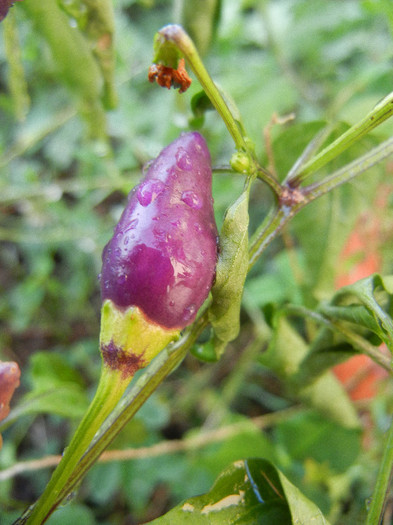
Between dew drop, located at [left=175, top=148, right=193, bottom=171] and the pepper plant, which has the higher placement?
dew drop, located at [left=175, top=148, right=193, bottom=171]

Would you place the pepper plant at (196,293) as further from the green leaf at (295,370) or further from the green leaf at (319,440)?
the green leaf at (319,440)

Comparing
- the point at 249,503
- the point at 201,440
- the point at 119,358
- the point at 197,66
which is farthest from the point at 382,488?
the point at 201,440

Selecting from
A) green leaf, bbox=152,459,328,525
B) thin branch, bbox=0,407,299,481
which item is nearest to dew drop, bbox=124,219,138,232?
green leaf, bbox=152,459,328,525

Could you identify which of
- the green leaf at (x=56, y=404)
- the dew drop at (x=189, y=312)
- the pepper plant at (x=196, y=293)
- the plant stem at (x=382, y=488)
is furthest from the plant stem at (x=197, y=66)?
the green leaf at (x=56, y=404)

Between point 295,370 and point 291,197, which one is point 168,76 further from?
point 295,370

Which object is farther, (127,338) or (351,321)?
(351,321)

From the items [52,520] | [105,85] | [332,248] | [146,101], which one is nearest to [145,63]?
[146,101]

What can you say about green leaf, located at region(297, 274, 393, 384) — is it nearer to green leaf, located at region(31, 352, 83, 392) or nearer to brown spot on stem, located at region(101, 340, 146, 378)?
brown spot on stem, located at region(101, 340, 146, 378)
